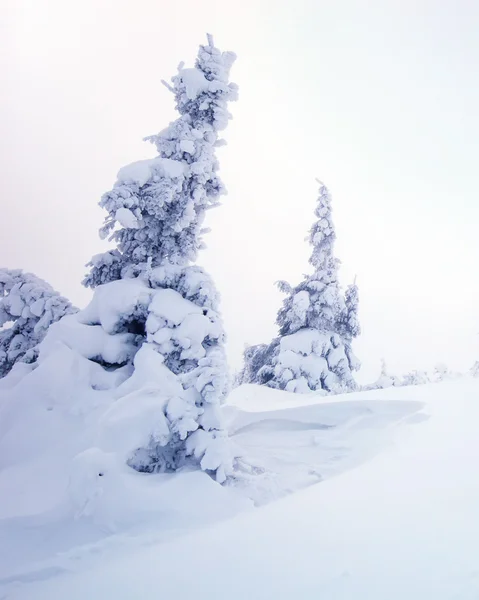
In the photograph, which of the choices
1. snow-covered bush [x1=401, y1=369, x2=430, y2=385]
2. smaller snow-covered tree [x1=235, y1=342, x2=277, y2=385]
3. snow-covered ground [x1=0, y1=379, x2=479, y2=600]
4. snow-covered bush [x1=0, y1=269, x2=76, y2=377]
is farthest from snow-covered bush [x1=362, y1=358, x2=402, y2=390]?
snow-covered bush [x1=0, y1=269, x2=76, y2=377]

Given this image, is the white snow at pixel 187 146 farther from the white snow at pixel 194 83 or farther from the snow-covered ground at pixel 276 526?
the snow-covered ground at pixel 276 526

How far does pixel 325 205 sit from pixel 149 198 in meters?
15.8

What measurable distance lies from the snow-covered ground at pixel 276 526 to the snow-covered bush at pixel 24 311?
461 cm

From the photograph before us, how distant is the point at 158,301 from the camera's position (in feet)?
25.4

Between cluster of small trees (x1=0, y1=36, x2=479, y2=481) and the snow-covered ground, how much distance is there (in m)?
0.76

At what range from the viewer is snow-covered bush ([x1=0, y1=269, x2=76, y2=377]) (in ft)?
33.1

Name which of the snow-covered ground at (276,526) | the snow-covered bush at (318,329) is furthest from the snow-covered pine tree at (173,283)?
the snow-covered bush at (318,329)

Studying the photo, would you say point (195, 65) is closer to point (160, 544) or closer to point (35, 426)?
point (35, 426)

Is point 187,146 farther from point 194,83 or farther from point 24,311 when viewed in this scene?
point 24,311

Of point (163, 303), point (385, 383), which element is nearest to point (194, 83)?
point (163, 303)

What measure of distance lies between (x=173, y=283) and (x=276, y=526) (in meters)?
5.47

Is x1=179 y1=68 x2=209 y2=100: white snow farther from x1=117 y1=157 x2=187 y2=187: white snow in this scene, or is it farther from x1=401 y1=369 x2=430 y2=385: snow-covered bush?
x1=401 y1=369 x2=430 y2=385: snow-covered bush

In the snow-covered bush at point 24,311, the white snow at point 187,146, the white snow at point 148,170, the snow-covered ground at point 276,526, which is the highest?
the white snow at point 187,146

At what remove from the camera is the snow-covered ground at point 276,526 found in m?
2.71
